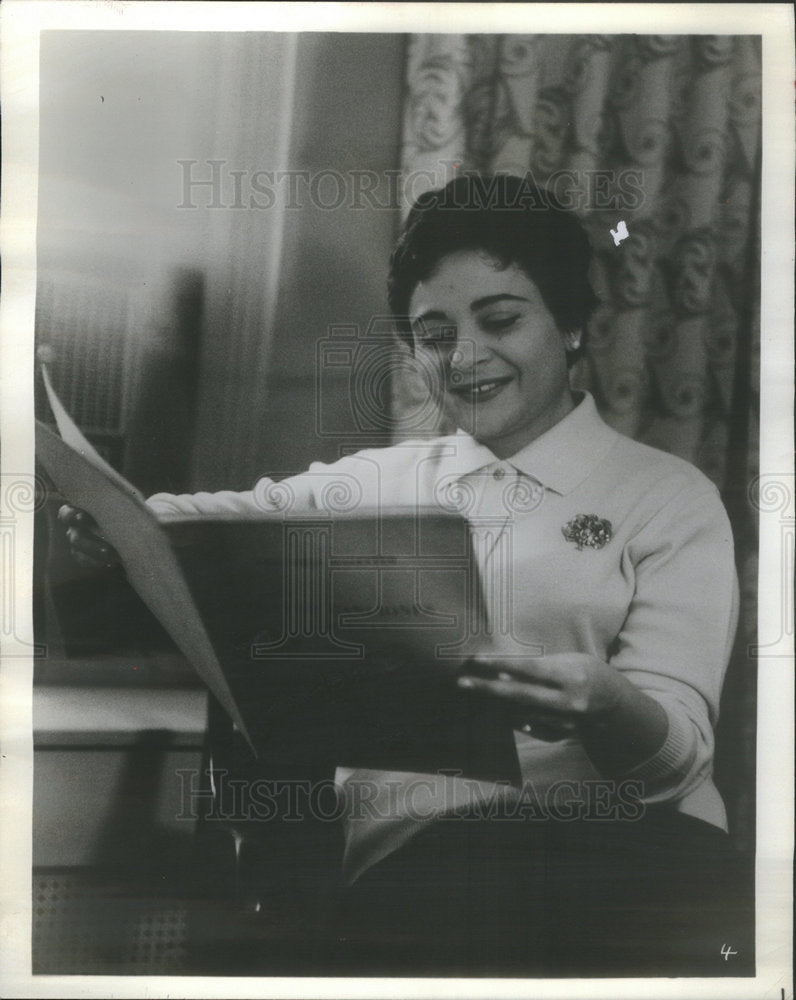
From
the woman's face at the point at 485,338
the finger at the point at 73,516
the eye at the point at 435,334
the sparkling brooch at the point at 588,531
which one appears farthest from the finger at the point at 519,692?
the finger at the point at 73,516

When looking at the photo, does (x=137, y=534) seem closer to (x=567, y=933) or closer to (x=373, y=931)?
(x=373, y=931)

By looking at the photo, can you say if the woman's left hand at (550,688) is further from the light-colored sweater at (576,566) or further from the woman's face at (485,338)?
the woman's face at (485,338)

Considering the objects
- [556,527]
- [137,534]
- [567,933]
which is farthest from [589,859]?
[137,534]

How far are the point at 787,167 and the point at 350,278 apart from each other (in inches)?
36.3

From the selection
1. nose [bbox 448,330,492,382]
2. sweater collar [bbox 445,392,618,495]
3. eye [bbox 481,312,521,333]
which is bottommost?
sweater collar [bbox 445,392,618,495]

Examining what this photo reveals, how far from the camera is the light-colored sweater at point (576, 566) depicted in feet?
5.60

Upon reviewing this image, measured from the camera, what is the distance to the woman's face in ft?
5.68

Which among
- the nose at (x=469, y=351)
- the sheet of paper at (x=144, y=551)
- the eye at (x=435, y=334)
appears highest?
the eye at (x=435, y=334)

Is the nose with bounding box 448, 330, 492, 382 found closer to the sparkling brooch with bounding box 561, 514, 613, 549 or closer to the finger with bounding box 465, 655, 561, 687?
the sparkling brooch with bounding box 561, 514, 613, 549

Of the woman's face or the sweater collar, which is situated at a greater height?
the woman's face

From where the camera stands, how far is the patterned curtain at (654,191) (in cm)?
173

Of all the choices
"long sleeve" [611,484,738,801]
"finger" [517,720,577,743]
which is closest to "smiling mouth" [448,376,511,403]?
"long sleeve" [611,484,738,801]

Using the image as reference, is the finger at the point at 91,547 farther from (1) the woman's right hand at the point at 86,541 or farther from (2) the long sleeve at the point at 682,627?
(2) the long sleeve at the point at 682,627

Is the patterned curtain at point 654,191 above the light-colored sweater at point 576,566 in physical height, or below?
above
